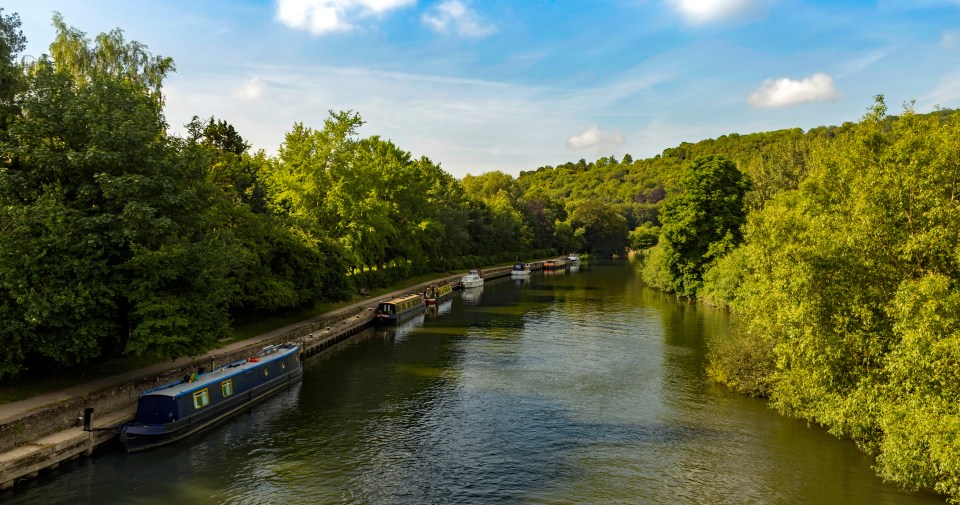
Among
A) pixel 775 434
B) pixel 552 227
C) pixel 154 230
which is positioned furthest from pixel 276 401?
pixel 552 227

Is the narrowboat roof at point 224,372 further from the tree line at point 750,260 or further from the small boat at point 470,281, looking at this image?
the small boat at point 470,281

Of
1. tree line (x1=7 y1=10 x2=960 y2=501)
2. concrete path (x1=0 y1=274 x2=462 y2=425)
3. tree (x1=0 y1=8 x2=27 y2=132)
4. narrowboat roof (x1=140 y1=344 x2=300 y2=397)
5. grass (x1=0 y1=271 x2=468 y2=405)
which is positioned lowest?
narrowboat roof (x1=140 y1=344 x2=300 y2=397)

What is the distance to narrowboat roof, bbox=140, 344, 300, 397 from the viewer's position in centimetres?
2747

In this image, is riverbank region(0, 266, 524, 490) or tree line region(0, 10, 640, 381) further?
tree line region(0, 10, 640, 381)

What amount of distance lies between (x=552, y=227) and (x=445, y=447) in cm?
14404

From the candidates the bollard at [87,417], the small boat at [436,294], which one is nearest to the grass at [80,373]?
the bollard at [87,417]

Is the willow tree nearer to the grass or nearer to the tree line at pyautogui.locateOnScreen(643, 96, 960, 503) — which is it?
the grass

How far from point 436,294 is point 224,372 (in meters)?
47.2

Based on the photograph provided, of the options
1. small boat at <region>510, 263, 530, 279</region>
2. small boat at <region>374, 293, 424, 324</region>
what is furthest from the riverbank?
small boat at <region>510, 263, 530, 279</region>

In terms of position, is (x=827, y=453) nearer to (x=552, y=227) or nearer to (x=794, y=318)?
(x=794, y=318)

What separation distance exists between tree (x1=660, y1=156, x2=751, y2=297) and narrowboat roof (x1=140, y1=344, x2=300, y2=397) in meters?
52.4

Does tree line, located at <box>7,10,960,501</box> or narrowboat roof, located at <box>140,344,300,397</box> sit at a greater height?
tree line, located at <box>7,10,960,501</box>

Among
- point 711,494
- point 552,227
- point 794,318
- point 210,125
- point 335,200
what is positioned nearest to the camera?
point 711,494

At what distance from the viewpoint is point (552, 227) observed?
168 metres
